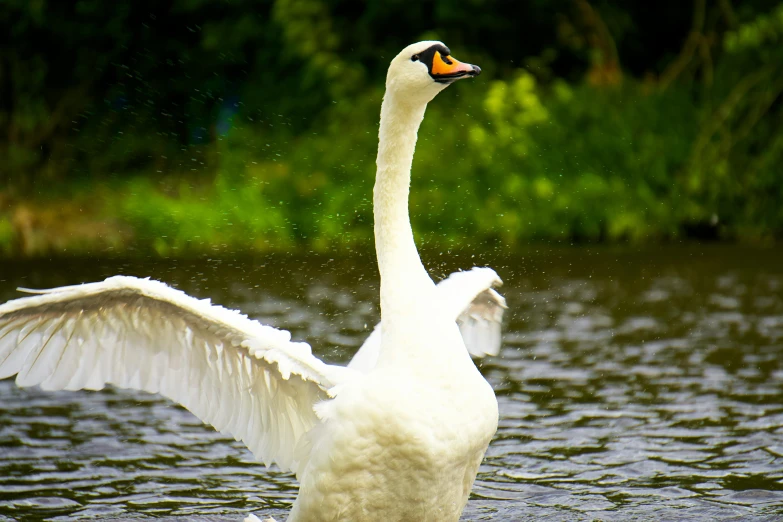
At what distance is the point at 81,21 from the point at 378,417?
63.7 feet

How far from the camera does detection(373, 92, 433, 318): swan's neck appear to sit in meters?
5.02

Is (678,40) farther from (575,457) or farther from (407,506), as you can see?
(407,506)

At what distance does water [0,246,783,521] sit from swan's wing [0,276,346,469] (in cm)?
116

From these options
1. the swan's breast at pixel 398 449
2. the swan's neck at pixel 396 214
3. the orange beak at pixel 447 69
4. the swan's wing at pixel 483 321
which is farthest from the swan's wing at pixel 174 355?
the swan's wing at pixel 483 321

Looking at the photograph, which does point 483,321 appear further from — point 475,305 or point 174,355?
point 174,355

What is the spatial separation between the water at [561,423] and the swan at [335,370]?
1280 mm

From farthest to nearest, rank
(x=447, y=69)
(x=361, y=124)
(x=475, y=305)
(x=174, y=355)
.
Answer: (x=361, y=124) < (x=475, y=305) < (x=174, y=355) < (x=447, y=69)

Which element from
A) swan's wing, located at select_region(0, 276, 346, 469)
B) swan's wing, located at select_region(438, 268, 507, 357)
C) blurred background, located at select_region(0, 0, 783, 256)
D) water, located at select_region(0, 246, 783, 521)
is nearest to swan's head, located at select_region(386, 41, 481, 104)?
swan's wing, located at select_region(0, 276, 346, 469)

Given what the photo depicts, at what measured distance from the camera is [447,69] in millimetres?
4812

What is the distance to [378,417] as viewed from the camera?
15.4 ft

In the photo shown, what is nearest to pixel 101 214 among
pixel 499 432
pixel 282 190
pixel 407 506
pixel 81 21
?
pixel 282 190

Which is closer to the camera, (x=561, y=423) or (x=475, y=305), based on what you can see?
(x=475, y=305)

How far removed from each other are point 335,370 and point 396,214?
0.77 metres

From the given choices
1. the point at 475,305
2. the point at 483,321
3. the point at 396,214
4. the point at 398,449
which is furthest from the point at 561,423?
the point at 398,449
